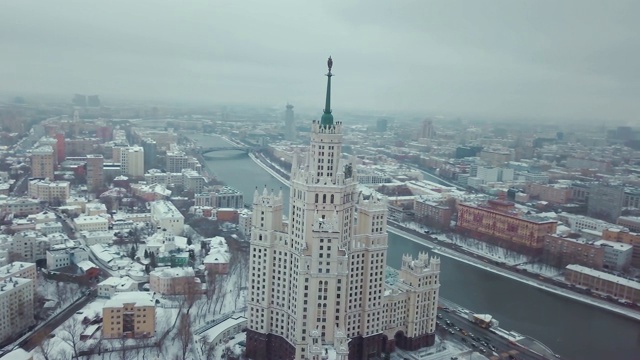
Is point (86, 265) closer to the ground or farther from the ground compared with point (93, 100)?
closer to the ground

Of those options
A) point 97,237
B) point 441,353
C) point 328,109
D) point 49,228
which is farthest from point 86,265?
point 441,353

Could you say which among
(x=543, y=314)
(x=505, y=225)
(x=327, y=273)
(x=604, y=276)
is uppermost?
(x=327, y=273)

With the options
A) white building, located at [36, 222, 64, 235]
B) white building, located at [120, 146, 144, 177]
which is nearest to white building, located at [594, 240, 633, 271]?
white building, located at [36, 222, 64, 235]

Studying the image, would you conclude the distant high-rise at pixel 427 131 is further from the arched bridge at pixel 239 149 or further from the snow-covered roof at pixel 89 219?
the snow-covered roof at pixel 89 219

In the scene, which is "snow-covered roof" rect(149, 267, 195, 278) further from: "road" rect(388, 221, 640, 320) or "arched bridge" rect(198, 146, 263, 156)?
"arched bridge" rect(198, 146, 263, 156)

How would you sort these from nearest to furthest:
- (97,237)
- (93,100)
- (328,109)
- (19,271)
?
(328,109) → (19,271) → (97,237) → (93,100)

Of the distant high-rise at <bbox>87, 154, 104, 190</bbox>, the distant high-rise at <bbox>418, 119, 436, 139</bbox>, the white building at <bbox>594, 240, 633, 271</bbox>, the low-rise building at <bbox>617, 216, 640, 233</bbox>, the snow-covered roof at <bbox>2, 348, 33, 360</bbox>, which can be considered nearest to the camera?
the snow-covered roof at <bbox>2, 348, 33, 360</bbox>

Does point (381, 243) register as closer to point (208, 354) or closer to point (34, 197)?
point (208, 354)

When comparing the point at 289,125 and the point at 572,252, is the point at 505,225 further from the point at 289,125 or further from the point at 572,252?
the point at 289,125
